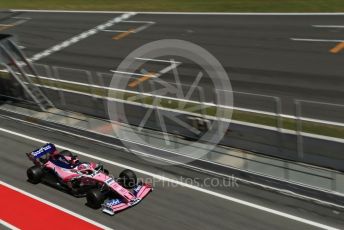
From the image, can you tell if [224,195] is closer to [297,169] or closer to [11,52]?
[297,169]

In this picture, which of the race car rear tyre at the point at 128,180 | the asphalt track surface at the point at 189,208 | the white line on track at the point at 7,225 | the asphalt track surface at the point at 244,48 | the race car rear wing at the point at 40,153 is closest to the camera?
the asphalt track surface at the point at 189,208

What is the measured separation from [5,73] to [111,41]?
771cm

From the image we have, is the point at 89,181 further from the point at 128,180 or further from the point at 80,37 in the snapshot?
the point at 80,37

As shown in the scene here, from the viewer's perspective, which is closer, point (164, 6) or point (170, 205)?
point (170, 205)

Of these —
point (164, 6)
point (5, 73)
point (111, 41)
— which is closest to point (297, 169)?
point (5, 73)

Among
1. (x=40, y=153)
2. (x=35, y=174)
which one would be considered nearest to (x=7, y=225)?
(x=35, y=174)

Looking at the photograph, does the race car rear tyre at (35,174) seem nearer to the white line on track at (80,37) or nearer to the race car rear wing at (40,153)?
the race car rear wing at (40,153)

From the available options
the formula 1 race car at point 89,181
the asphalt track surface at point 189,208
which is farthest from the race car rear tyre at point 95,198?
the asphalt track surface at point 189,208

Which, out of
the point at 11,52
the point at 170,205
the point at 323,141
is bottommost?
the point at 170,205

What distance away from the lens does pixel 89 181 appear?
43.8ft

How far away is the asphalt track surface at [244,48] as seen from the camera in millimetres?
19031

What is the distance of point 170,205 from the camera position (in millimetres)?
12836

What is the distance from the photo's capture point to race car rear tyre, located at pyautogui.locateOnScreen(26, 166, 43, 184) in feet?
47.3

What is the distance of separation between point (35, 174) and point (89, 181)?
2141 mm
